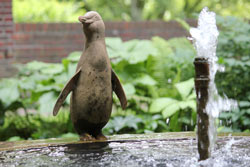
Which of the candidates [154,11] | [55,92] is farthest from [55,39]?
[154,11]

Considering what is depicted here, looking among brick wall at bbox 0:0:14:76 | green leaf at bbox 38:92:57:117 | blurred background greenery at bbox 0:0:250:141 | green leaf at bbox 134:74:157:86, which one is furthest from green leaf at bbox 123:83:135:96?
brick wall at bbox 0:0:14:76

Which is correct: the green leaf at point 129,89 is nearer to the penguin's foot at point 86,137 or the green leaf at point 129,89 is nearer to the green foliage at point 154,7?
the penguin's foot at point 86,137

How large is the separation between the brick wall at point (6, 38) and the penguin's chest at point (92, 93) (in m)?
4.36

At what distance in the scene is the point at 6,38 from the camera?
22.7ft

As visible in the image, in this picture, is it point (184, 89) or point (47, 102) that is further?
point (184, 89)

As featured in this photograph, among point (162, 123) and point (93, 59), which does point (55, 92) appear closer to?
point (162, 123)

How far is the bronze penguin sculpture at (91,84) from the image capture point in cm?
275

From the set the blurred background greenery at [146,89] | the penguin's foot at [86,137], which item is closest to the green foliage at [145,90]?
the blurred background greenery at [146,89]

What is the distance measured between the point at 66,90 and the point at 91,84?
0.16 meters

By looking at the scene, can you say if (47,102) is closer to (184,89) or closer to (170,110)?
(170,110)

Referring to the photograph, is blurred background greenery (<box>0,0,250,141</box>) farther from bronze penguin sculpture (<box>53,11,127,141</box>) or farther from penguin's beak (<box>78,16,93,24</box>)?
penguin's beak (<box>78,16,93,24</box>)

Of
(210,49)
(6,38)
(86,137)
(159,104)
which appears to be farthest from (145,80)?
(210,49)

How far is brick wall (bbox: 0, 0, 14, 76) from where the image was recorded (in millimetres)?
6895

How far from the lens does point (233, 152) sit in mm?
2566
